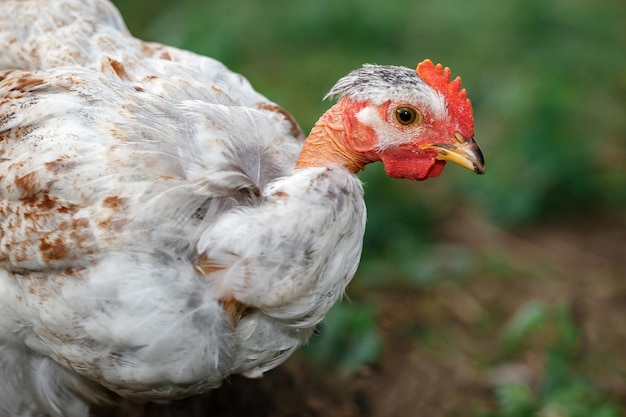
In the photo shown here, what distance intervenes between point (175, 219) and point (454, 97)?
3.08 ft

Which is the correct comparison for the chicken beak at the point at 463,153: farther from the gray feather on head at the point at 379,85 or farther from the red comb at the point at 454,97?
the gray feather on head at the point at 379,85

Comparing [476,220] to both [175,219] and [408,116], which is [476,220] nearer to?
[408,116]

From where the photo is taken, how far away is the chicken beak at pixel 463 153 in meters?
2.54

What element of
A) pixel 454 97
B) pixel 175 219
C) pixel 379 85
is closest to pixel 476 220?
pixel 454 97

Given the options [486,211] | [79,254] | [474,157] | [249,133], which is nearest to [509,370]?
[486,211]

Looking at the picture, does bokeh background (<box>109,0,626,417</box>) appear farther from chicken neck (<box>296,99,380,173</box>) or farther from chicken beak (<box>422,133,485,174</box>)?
chicken beak (<box>422,133,485,174</box>)

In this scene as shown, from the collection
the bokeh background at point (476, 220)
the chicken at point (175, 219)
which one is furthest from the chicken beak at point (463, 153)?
the bokeh background at point (476, 220)

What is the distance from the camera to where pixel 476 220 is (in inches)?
200

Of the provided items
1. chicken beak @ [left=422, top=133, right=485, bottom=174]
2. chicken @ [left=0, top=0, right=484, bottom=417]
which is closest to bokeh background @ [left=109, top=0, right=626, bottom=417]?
chicken @ [left=0, top=0, right=484, bottom=417]

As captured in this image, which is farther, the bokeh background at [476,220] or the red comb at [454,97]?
the bokeh background at [476,220]

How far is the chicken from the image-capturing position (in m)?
2.37

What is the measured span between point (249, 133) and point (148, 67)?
61cm

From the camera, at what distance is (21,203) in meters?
2.50

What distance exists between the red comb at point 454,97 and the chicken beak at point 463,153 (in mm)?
29
